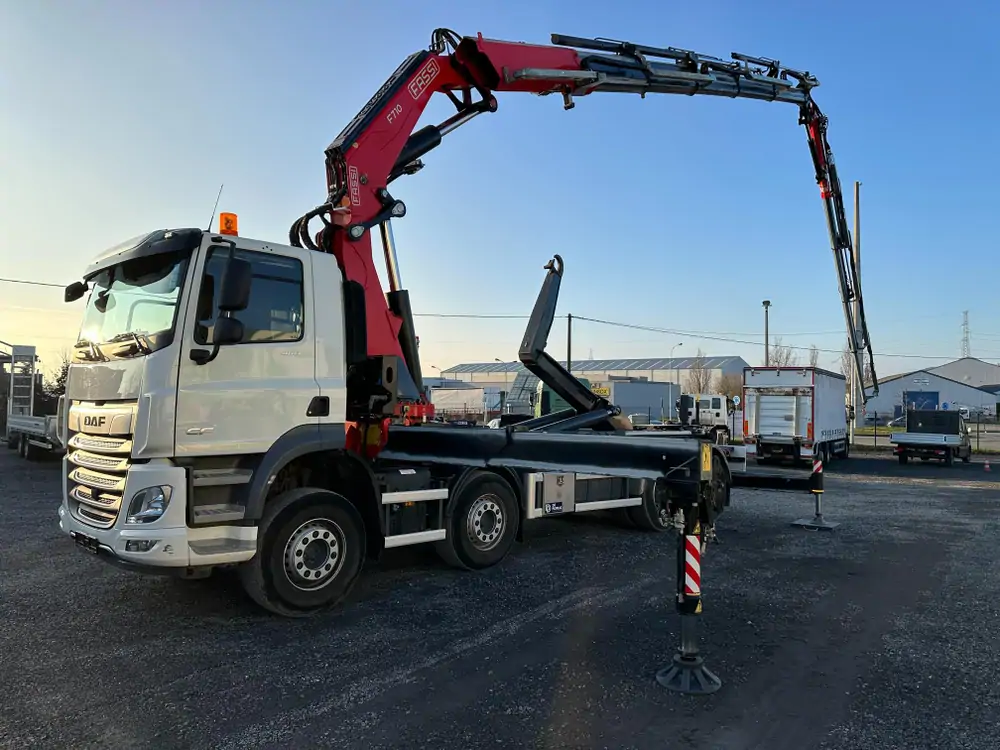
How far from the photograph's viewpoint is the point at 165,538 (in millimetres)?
5164

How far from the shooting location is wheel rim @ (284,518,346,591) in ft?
19.2

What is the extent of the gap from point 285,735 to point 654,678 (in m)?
2.35

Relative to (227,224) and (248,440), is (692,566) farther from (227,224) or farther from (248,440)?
(227,224)

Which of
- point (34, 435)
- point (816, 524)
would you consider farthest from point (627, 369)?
point (816, 524)

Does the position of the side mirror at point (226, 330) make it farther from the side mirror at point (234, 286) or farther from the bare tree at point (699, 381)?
the bare tree at point (699, 381)

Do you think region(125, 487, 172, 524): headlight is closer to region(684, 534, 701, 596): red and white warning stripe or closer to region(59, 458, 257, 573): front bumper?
region(59, 458, 257, 573): front bumper

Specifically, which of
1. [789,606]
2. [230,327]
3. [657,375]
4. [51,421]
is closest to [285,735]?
[230,327]

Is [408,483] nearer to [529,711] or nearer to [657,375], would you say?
[529,711]

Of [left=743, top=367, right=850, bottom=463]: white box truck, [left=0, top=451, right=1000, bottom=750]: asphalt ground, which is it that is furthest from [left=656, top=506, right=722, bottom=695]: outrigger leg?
[left=743, top=367, right=850, bottom=463]: white box truck

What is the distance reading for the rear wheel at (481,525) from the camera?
7359mm

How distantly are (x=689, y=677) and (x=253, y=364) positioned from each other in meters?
3.97

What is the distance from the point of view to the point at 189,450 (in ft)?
17.6

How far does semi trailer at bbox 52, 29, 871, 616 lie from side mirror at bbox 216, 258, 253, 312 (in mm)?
12

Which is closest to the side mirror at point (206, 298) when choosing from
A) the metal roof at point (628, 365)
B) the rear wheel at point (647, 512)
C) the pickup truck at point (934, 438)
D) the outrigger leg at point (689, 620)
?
the outrigger leg at point (689, 620)
